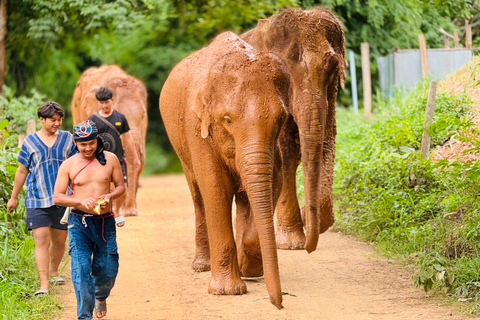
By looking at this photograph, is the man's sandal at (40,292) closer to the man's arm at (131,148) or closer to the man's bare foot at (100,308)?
the man's bare foot at (100,308)

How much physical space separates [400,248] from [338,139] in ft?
21.1

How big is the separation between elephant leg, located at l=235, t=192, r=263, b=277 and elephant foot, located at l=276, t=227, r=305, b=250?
1.74m

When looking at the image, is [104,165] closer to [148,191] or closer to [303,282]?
[303,282]

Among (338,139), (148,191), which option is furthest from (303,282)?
(148,191)

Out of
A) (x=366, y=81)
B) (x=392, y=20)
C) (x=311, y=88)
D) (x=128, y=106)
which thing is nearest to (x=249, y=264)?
(x=311, y=88)

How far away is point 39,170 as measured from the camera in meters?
7.42

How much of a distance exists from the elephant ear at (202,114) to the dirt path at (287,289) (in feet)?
5.38

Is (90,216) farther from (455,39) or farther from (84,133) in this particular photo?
(455,39)

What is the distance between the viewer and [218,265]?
702 centimetres

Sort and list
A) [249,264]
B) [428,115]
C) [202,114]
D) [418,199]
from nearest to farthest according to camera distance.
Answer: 1. [202,114]
2. [249,264]
3. [418,199]
4. [428,115]

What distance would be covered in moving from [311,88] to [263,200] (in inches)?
77.3

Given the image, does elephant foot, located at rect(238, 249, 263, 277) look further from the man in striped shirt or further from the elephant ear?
the man in striped shirt

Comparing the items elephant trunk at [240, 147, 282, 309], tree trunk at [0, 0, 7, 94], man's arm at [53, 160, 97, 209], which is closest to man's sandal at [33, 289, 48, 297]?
man's arm at [53, 160, 97, 209]

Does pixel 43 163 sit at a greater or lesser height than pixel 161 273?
greater
